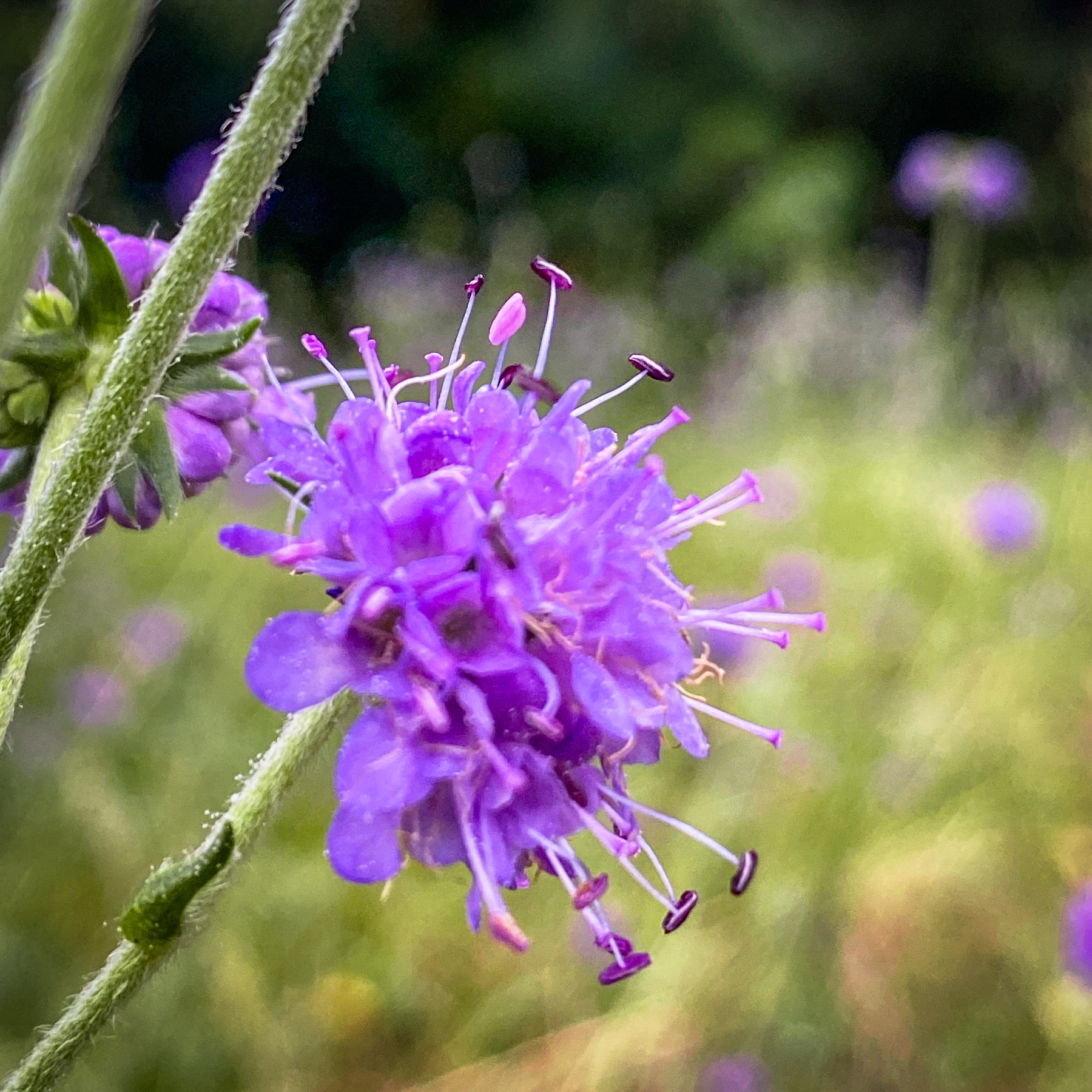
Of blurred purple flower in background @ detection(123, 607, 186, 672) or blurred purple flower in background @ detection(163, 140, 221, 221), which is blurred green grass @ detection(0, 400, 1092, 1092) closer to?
blurred purple flower in background @ detection(123, 607, 186, 672)

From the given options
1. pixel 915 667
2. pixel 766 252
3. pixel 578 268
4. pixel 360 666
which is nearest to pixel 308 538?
pixel 360 666

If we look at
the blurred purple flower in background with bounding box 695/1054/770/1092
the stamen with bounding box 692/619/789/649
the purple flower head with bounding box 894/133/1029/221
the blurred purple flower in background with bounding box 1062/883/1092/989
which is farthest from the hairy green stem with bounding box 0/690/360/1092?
the purple flower head with bounding box 894/133/1029/221

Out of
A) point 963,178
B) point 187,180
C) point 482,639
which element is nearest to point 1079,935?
point 482,639

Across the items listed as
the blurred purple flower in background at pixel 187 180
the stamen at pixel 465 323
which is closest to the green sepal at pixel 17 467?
the stamen at pixel 465 323

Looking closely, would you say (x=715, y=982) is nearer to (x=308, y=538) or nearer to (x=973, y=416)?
(x=308, y=538)

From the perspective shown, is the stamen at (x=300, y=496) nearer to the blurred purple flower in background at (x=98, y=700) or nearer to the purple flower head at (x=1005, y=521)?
the blurred purple flower in background at (x=98, y=700)

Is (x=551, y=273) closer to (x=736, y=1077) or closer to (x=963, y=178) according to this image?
(x=736, y=1077)
